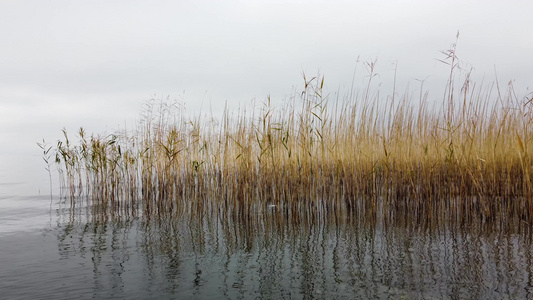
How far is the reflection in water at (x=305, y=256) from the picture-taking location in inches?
110

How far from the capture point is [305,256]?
3.56m

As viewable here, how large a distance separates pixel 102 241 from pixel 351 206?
3.19 metres

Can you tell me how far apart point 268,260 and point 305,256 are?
360 mm

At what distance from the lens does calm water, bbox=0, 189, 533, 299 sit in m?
2.78

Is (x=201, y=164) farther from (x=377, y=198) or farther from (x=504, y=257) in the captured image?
(x=504, y=257)

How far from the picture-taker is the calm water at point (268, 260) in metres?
2.78

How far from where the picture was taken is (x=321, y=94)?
520cm

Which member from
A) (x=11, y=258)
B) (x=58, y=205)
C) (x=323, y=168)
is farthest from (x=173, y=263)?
(x=58, y=205)

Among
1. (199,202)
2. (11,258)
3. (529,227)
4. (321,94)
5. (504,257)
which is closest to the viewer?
(504,257)

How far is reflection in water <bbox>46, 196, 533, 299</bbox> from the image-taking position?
9.16ft

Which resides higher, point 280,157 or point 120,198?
point 280,157

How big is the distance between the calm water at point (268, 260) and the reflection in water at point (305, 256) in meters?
0.01

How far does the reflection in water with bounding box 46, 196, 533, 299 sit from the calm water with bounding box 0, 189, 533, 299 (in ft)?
0.03

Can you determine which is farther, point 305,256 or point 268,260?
point 305,256
